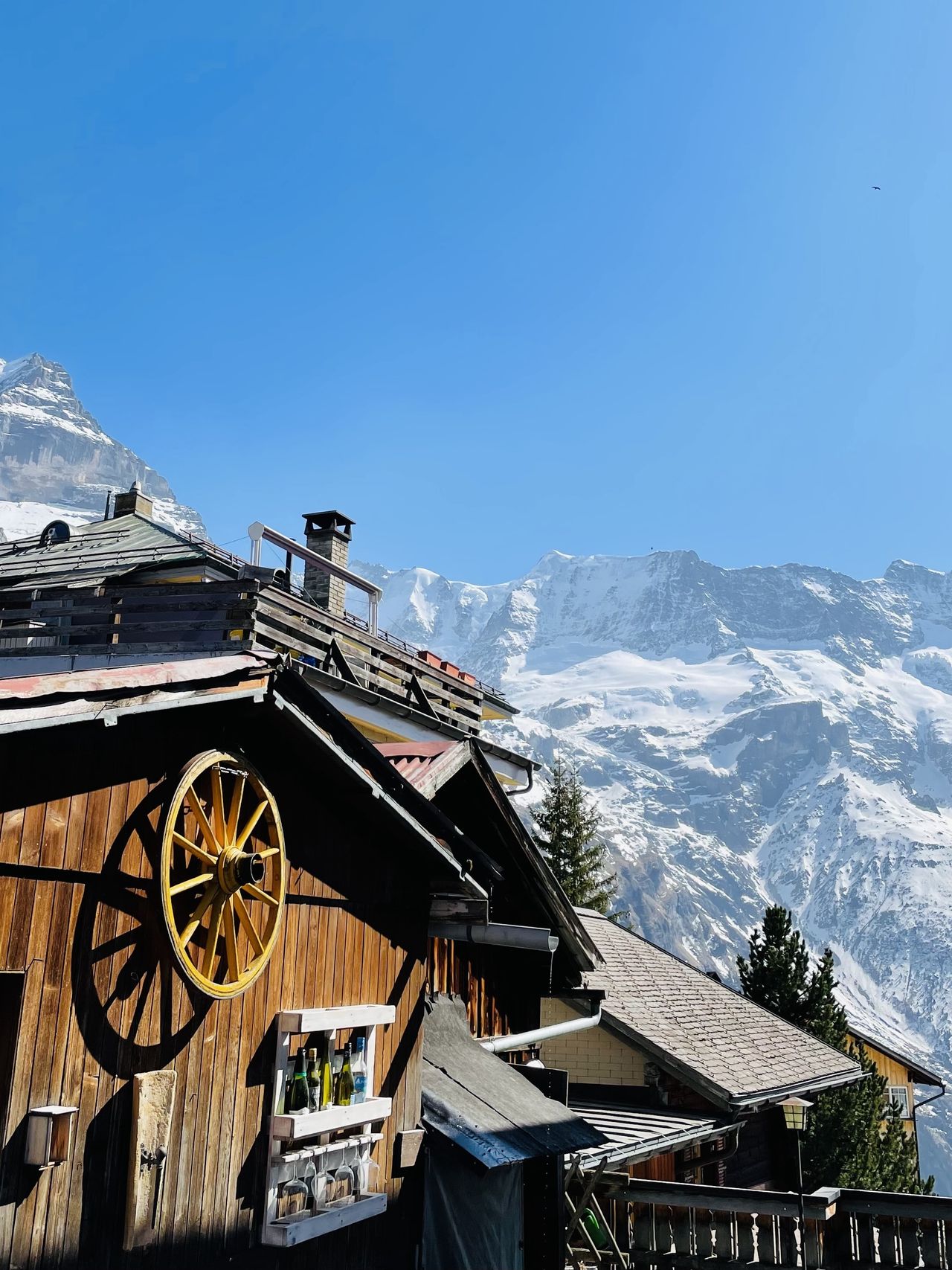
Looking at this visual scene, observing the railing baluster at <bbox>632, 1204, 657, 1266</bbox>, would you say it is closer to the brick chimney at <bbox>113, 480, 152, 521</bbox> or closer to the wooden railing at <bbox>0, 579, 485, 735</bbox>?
the wooden railing at <bbox>0, 579, 485, 735</bbox>

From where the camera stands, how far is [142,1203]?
602 centimetres

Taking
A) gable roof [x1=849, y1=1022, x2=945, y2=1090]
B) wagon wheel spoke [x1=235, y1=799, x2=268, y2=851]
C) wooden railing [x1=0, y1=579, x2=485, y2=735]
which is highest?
wooden railing [x1=0, y1=579, x2=485, y2=735]

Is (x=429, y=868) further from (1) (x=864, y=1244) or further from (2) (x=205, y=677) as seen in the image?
(1) (x=864, y=1244)

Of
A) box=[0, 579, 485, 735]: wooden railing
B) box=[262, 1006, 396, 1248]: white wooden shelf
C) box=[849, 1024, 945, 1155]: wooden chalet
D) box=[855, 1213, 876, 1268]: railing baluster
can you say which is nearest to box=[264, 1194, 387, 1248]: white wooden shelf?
box=[262, 1006, 396, 1248]: white wooden shelf

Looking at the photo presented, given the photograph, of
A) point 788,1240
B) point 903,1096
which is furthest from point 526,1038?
point 903,1096

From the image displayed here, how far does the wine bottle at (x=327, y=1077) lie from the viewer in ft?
25.1

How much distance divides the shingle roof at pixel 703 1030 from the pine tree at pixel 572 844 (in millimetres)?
18917

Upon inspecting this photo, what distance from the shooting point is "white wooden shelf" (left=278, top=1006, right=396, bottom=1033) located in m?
7.30

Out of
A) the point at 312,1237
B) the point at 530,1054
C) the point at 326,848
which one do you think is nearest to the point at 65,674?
the point at 326,848

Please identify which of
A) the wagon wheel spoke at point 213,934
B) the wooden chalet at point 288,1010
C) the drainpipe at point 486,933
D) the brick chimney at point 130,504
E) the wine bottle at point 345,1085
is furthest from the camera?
the brick chimney at point 130,504

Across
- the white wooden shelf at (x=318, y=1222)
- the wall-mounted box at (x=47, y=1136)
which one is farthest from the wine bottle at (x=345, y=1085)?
the wall-mounted box at (x=47, y=1136)

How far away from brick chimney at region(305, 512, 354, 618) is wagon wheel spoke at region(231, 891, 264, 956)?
2033cm

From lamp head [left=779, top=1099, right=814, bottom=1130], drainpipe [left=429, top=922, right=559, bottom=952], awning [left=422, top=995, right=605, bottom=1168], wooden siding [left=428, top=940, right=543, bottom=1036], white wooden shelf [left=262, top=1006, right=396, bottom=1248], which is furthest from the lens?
lamp head [left=779, top=1099, right=814, bottom=1130]

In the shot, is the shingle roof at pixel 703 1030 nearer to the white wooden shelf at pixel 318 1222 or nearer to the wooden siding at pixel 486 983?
the wooden siding at pixel 486 983
